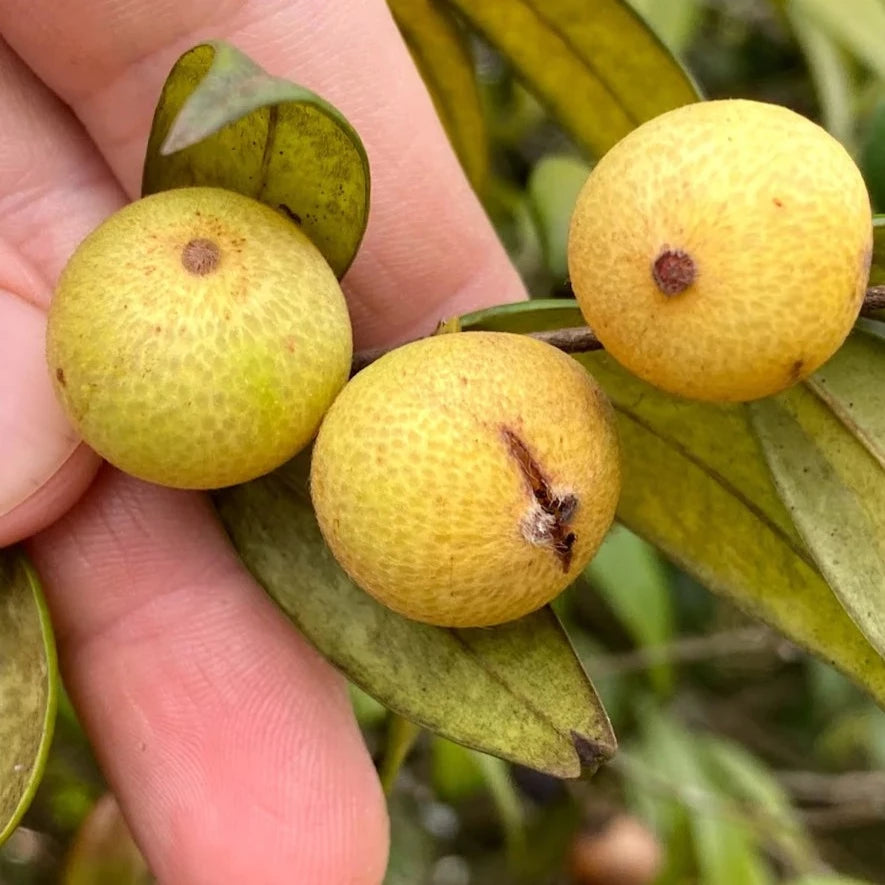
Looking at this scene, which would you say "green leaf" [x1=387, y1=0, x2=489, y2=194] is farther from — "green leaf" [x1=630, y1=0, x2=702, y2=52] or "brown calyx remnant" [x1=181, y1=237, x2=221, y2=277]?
"brown calyx remnant" [x1=181, y1=237, x2=221, y2=277]

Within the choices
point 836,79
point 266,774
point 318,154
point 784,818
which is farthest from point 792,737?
point 318,154

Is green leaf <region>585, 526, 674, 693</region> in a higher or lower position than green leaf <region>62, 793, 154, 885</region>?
lower

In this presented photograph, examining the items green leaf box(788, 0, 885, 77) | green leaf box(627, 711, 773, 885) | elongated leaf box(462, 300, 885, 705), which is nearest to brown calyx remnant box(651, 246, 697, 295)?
elongated leaf box(462, 300, 885, 705)

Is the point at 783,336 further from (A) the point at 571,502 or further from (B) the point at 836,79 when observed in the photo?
(B) the point at 836,79

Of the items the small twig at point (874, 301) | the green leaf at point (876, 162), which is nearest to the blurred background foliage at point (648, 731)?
the green leaf at point (876, 162)

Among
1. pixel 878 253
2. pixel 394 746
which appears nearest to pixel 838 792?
pixel 394 746

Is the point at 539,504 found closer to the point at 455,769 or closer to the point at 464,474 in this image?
the point at 464,474
